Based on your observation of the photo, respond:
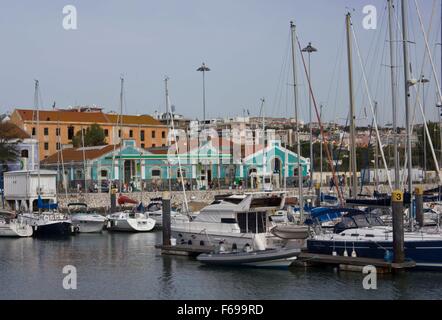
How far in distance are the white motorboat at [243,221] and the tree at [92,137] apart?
65.3m

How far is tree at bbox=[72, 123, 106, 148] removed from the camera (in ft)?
327

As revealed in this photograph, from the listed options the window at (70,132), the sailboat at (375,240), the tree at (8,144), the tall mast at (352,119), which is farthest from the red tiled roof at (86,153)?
the sailboat at (375,240)

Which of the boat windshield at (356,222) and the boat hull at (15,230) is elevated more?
the boat windshield at (356,222)

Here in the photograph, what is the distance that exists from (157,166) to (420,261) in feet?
174

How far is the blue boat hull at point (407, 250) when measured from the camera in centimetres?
3002

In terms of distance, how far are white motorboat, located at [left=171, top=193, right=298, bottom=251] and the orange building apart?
61804mm

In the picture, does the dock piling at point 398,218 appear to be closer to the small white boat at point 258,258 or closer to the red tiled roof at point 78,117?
the small white boat at point 258,258

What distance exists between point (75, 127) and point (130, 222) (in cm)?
5767

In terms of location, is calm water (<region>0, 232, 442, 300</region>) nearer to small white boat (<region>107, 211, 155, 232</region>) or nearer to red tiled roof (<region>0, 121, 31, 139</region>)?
small white boat (<region>107, 211, 155, 232</region>)

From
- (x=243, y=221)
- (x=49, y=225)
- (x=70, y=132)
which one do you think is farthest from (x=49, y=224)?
(x=70, y=132)

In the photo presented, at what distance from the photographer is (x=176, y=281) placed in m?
30.5
